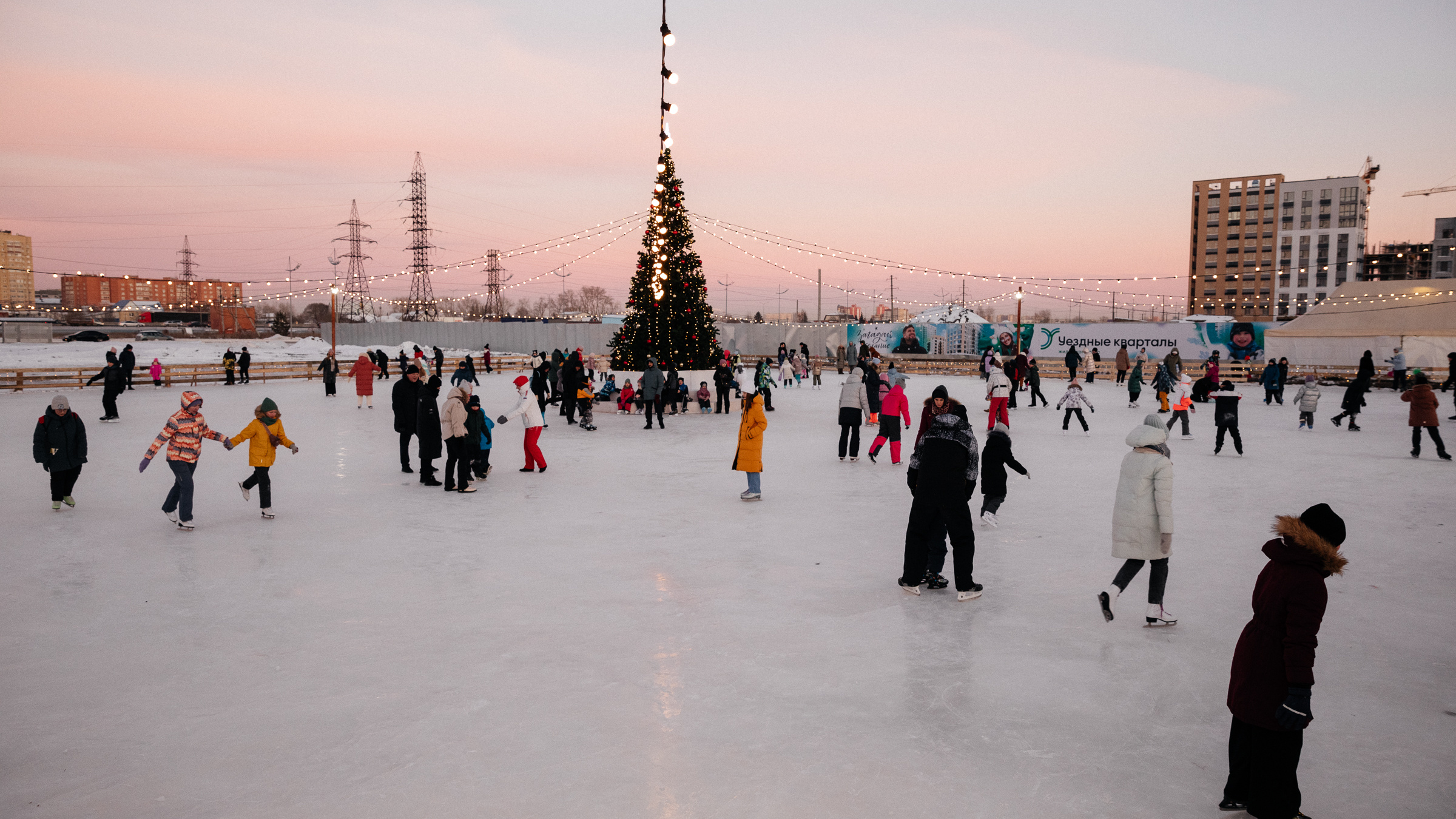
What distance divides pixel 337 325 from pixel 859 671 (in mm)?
56685

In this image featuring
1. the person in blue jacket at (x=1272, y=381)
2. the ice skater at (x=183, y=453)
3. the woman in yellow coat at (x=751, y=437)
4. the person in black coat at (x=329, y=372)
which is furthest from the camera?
the person in black coat at (x=329, y=372)

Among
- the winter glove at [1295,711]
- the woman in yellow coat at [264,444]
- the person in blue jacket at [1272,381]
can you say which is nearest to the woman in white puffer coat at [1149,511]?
the winter glove at [1295,711]

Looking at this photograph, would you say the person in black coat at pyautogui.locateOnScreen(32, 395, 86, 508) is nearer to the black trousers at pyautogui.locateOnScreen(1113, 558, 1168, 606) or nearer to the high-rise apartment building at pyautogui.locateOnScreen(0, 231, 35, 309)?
the black trousers at pyautogui.locateOnScreen(1113, 558, 1168, 606)

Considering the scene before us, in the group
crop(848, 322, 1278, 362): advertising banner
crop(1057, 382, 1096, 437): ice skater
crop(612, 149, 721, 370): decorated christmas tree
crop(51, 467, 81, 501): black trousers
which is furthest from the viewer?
crop(848, 322, 1278, 362): advertising banner

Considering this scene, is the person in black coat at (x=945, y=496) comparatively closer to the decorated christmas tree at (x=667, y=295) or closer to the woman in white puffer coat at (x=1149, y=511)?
the woman in white puffer coat at (x=1149, y=511)

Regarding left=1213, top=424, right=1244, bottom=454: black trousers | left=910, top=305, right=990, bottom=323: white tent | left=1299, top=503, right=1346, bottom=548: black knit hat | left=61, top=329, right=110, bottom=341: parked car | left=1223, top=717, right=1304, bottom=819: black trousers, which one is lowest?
left=1223, top=717, right=1304, bottom=819: black trousers

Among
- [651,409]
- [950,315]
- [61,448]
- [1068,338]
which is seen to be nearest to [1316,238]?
[950,315]

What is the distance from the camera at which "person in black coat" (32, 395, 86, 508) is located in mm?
8453

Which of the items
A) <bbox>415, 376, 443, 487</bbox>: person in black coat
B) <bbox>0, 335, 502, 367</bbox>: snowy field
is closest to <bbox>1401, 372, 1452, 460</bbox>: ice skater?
<bbox>415, 376, 443, 487</bbox>: person in black coat

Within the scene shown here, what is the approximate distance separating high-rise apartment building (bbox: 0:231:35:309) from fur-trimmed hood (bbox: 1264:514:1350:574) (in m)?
131

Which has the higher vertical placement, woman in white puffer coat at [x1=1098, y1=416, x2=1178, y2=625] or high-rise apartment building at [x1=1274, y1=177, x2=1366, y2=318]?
high-rise apartment building at [x1=1274, y1=177, x2=1366, y2=318]

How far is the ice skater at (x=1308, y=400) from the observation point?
1566 centimetres

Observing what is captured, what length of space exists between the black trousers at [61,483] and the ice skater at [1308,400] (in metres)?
19.3

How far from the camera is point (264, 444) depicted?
8336mm
